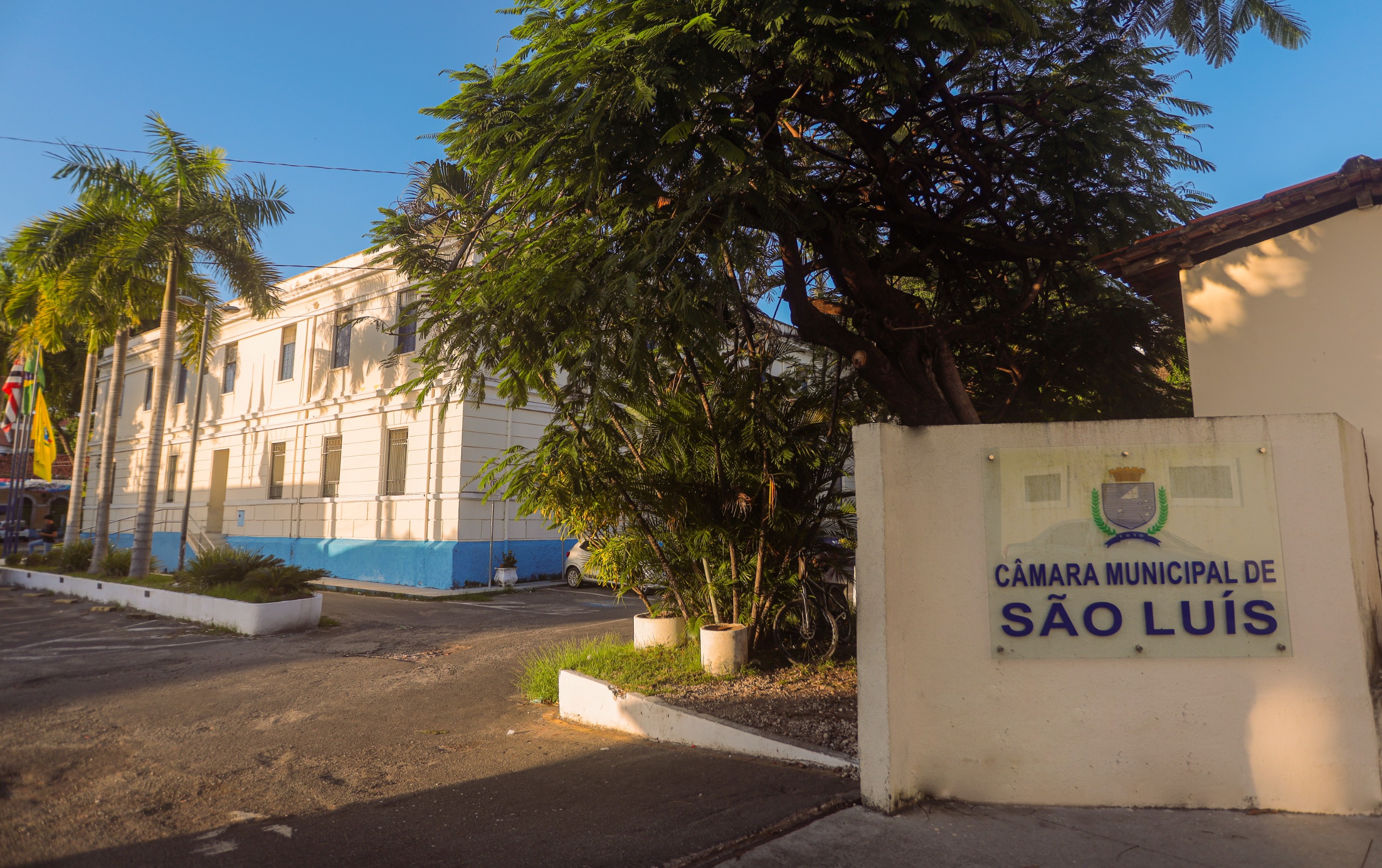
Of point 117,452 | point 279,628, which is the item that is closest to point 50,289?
point 279,628

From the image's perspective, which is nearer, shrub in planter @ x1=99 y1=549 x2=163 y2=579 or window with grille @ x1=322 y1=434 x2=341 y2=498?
shrub in planter @ x1=99 y1=549 x2=163 y2=579

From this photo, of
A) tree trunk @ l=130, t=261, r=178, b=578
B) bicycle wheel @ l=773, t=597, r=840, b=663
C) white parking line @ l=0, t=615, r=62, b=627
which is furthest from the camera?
tree trunk @ l=130, t=261, r=178, b=578

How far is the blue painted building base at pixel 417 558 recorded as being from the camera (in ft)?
60.2

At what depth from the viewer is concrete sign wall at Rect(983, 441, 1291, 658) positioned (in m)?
4.52

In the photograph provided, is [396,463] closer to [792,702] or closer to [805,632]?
[805,632]

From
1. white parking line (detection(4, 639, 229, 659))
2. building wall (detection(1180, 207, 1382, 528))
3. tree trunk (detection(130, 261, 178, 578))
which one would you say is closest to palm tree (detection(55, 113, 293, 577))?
tree trunk (detection(130, 261, 178, 578))

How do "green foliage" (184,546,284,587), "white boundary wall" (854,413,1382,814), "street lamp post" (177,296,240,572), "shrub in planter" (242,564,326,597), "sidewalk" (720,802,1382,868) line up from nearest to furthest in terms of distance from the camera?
"sidewalk" (720,802,1382,868)
"white boundary wall" (854,413,1382,814)
"shrub in planter" (242,564,326,597)
"green foliage" (184,546,284,587)
"street lamp post" (177,296,240,572)

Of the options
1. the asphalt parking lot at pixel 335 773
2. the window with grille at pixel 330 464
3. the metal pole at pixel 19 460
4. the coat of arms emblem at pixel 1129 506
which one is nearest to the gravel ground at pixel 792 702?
the asphalt parking lot at pixel 335 773

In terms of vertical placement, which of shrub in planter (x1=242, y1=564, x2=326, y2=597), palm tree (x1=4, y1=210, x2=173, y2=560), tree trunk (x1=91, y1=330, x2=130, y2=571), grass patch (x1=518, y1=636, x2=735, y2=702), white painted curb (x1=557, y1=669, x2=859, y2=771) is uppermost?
palm tree (x1=4, y1=210, x2=173, y2=560)

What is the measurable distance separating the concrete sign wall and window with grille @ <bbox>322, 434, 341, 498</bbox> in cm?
2004

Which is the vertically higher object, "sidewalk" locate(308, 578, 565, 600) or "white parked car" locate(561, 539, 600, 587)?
"white parked car" locate(561, 539, 600, 587)

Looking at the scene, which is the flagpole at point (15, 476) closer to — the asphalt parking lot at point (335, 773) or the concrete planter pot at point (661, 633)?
the asphalt parking lot at point (335, 773)

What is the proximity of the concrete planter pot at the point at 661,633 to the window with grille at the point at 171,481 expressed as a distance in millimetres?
24533

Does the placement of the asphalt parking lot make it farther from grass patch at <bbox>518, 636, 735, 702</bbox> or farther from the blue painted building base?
the blue painted building base
